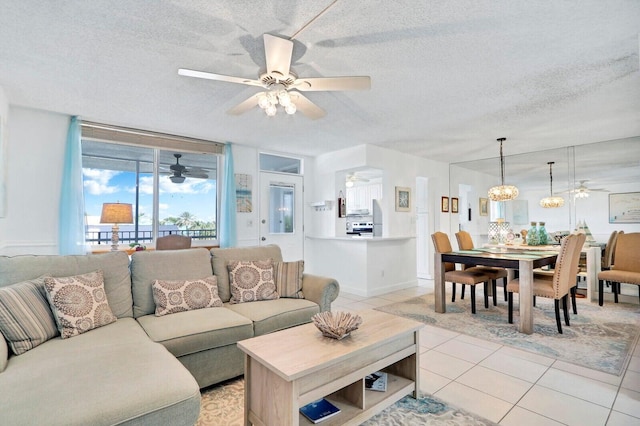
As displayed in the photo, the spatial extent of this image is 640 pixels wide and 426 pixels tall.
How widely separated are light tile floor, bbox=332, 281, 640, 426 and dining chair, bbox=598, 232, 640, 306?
1.57 metres

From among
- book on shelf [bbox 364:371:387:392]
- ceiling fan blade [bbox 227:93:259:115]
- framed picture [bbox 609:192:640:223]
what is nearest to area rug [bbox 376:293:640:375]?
framed picture [bbox 609:192:640:223]

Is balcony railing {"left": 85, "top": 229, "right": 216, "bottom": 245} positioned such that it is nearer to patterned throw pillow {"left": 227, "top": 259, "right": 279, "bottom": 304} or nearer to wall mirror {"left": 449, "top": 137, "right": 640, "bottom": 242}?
patterned throw pillow {"left": 227, "top": 259, "right": 279, "bottom": 304}

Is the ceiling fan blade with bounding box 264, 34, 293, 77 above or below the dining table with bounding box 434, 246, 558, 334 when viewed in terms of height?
above

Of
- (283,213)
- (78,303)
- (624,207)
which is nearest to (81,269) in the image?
(78,303)

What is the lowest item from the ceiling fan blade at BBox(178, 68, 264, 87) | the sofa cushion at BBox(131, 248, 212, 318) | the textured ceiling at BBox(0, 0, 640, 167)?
the sofa cushion at BBox(131, 248, 212, 318)

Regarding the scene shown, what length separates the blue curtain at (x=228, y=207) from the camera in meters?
4.72

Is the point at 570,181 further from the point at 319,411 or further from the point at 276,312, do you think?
the point at 319,411

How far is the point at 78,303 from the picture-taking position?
6.63 feet

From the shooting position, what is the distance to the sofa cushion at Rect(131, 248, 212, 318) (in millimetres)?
2479

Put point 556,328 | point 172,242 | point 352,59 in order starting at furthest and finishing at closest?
point 172,242
point 556,328
point 352,59

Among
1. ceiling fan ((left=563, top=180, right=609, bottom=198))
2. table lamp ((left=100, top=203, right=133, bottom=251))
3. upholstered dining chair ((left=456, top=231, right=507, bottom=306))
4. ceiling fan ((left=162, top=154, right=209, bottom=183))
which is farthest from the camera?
A: ceiling fan ((left=563, top=180, right=609, bottom=198))

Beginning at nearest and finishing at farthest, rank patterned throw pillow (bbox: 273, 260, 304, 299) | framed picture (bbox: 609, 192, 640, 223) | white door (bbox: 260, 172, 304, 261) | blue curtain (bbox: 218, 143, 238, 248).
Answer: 1. patterned throw pillow (bbox: 273, 260, 304, 299)
2. framed picture (bbox: 609, 192, 640, 223)
3. blue curtain (bbox: 218, 143, 238, 248)
4. white door (bbox: 260, 172, 304, 261)

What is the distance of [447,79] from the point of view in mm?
2703

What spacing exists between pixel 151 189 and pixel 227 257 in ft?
7.05
